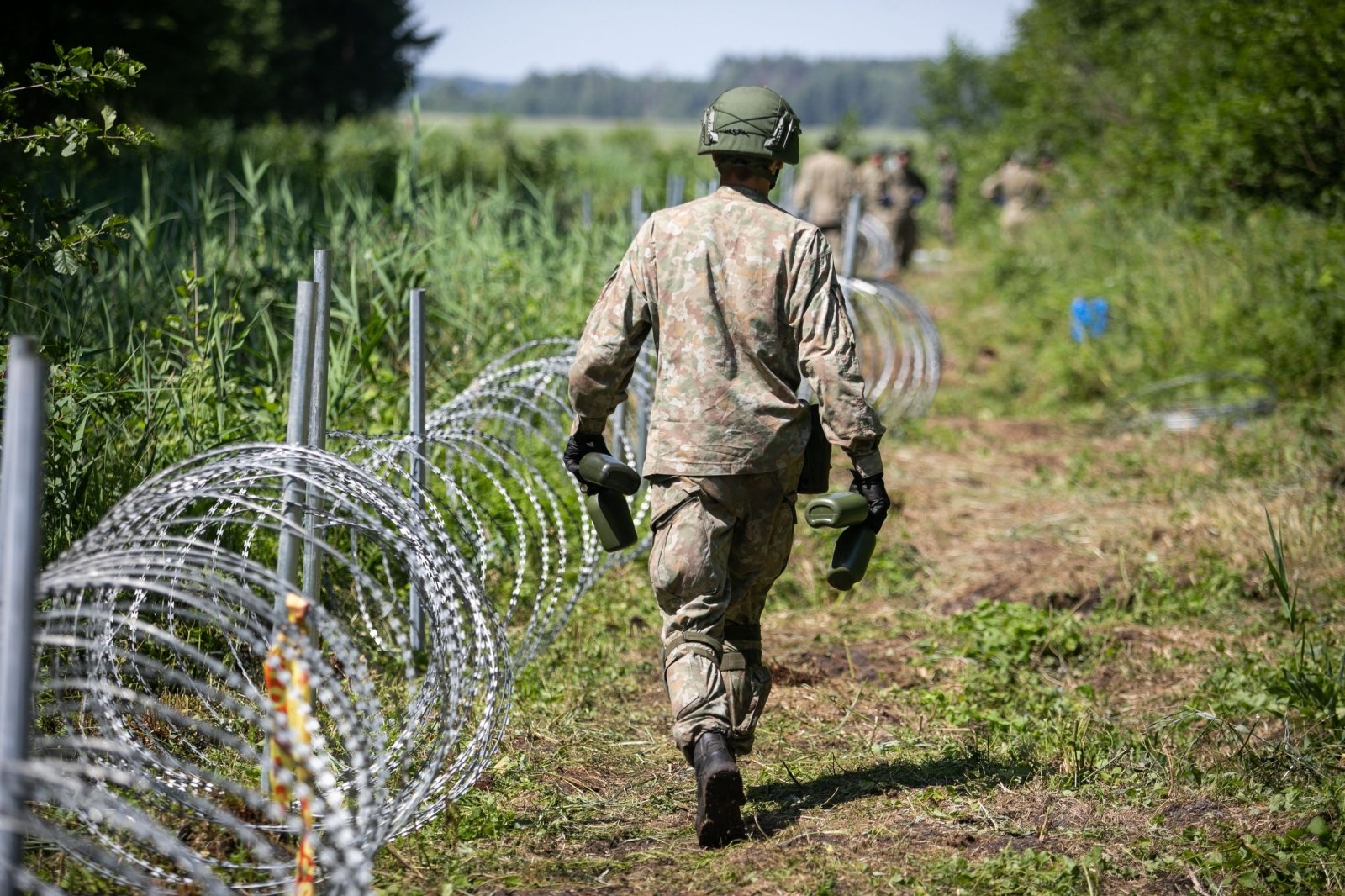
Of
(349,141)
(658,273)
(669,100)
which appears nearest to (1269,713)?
(658,273)

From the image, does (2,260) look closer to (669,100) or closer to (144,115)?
(144,115)

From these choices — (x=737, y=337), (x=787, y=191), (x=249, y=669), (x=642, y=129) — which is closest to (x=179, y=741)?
(x=249, y=669)

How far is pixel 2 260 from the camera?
12.6 ft

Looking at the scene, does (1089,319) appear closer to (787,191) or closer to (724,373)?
(787,191)

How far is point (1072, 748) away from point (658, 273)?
2026mm

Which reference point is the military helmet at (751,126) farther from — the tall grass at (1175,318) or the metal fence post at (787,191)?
the metal fence post at (787,191)

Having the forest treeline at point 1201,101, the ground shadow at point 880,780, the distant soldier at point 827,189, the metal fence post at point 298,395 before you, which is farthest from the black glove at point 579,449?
the distant soldier at point 827,189

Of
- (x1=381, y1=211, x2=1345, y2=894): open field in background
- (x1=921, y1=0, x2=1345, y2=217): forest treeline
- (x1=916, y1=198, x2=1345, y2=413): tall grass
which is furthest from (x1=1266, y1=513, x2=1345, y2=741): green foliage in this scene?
(x1=921, y1=0, x2=1345, y2=217): forest treeline

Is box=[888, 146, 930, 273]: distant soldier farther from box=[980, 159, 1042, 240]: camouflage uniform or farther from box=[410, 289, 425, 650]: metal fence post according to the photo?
box=[410, 289, 425, 650]: metal fence post

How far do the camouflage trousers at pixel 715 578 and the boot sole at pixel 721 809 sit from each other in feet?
0.61

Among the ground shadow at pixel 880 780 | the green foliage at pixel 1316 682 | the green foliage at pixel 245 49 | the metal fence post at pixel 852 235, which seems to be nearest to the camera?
the ground shadow at pixel 880 780

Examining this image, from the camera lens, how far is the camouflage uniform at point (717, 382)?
12.4ft

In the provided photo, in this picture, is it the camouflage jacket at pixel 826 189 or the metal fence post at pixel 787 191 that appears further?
the metal fence post at pixel 787 191

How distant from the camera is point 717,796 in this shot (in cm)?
355
